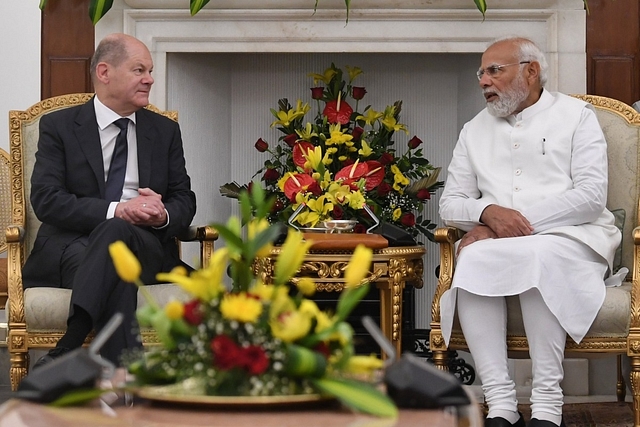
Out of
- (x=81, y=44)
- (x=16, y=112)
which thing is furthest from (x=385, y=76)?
(x=16, y=112)

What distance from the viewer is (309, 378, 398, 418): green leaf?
1.52m

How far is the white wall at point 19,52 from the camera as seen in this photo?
171 inches

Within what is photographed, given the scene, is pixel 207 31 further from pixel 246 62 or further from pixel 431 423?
pixel 431 423

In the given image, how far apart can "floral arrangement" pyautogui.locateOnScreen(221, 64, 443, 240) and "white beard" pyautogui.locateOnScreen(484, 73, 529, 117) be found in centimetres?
60

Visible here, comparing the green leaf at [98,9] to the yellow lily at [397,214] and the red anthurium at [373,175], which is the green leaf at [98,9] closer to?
the red anthurium at [373,175]

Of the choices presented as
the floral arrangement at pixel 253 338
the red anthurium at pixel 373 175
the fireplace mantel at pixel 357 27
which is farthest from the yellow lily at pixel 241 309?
the fireplace mantel at pixel 357 27

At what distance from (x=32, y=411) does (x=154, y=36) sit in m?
2.83

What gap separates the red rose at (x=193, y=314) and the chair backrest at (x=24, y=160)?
6.83 feet

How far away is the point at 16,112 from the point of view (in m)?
3.63

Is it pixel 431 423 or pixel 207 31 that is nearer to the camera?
pixel 431 423

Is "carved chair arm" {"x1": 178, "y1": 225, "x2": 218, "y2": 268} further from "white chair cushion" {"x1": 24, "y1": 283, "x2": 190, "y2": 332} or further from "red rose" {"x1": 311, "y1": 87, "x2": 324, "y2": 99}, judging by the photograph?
"red rose" {"x1": 311, "y1": 87, "x2": 324, "y2": 99}

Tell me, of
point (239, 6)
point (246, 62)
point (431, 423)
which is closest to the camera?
point (431, 423)

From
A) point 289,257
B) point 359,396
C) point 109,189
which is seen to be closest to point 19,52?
point 109,189

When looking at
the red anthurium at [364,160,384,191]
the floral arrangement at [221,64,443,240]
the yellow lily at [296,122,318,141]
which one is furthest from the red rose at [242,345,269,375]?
the yellow lily at [296,122,318,141]
